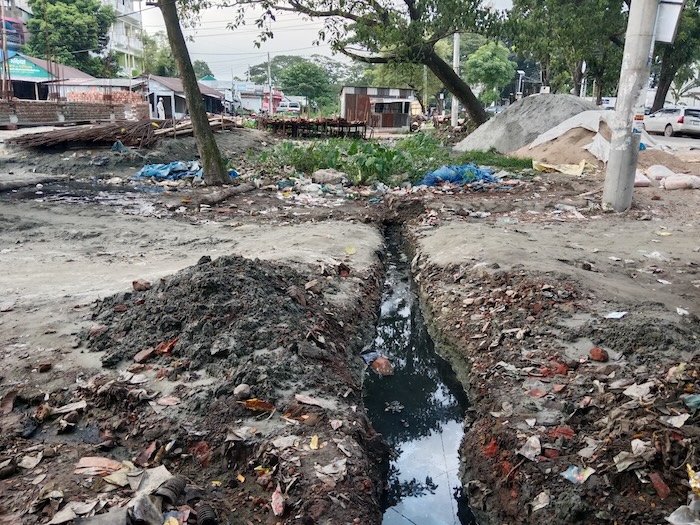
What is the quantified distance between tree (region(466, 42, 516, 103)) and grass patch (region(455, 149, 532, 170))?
26.9 metres

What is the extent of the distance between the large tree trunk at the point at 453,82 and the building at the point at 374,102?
48.4 ft

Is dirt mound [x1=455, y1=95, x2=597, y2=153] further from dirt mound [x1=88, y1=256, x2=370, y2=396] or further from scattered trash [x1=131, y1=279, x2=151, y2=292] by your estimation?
scattered trash [x1=131, y1=279, x2=151, y2=292]

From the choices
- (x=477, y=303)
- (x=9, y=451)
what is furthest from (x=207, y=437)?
(x=477, y=303)

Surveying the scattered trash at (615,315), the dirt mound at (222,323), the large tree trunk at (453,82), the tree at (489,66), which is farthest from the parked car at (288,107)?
the scattered trash at (615,315)

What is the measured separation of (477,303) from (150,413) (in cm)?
293

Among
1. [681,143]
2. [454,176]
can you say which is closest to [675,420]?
[454,176]

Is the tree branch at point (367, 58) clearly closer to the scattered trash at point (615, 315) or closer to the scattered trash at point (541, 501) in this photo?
the scattered trash at point (615, 315)

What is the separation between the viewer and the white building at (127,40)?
133 feet

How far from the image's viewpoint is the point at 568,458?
9.07 ft

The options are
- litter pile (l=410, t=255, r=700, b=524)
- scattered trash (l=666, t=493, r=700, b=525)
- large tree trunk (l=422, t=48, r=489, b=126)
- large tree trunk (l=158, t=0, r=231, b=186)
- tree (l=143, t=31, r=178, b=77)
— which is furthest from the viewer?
tree (l=143, t=31, r=178, b=77)

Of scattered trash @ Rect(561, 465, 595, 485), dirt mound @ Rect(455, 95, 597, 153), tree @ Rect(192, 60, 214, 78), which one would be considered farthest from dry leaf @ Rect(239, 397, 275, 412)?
tree @ Rect(192, 60, 214, 78)

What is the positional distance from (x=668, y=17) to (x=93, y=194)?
891cm

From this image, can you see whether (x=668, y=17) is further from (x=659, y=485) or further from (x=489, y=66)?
(x=489, y=66)

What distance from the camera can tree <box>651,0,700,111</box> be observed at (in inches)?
748
